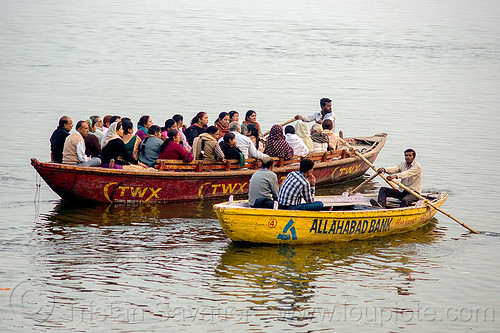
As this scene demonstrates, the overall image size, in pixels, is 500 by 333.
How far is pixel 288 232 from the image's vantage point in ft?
43.4

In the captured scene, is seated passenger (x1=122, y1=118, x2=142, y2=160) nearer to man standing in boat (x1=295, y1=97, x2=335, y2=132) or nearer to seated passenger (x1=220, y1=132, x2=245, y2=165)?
seated passenger (x1=220, y1=132, x2=245, y2=165)

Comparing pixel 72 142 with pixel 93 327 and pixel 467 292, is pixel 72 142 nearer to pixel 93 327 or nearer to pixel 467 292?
pixel 93 327

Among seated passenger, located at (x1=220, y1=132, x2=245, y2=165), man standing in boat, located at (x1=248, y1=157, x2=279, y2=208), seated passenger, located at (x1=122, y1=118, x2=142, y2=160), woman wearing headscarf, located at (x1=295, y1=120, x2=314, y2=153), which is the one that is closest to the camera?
man standing in boat, located at (x1=248, y1=157, x2=279, y2=208)

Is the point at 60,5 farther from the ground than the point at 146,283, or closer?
farther from the ground

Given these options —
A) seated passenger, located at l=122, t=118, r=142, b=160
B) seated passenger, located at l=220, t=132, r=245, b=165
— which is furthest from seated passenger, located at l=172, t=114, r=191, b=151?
seated passenger, located at l=122, t=118, r=142, b=160

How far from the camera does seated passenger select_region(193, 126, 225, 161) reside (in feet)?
53.9

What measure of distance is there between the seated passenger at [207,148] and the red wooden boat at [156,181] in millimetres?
172

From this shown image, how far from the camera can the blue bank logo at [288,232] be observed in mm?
A: 13141

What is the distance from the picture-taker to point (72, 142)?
50.7 feet

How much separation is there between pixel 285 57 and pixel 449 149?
24069 millimetres

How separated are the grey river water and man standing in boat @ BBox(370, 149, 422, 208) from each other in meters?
0.77

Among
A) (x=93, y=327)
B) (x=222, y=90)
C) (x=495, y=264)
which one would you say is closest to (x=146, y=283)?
(x=93, y=327)

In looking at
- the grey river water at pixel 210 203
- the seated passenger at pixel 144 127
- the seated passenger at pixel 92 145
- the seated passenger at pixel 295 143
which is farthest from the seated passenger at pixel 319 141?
the seated passenger at pixel 92 145

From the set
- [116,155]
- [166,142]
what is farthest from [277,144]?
[116,155]
